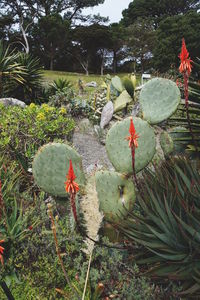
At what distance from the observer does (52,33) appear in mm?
33406

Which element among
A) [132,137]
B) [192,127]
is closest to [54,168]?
[132,137]

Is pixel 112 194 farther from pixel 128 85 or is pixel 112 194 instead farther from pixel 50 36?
pixel 50 36

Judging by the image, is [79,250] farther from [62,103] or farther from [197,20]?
[197,20]

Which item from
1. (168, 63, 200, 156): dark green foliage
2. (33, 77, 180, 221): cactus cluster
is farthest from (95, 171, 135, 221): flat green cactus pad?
(168, 63, 200, 156): dark green foliage

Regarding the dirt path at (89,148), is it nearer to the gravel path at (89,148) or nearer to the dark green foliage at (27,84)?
the gravel path at (89,148)

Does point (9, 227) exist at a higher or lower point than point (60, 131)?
lower

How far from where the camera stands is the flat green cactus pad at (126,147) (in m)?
3.29

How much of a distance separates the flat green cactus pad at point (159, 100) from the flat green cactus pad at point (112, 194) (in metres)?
1.35

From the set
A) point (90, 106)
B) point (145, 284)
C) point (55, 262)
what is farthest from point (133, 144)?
point (90, 106)

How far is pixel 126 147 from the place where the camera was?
3307 mm

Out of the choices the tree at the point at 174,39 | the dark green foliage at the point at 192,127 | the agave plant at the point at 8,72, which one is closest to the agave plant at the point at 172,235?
the dark green foliage at the point at 192,127

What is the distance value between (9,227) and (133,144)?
4.91 feet

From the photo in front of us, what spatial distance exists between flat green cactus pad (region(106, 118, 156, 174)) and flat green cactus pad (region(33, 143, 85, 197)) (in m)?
0.37

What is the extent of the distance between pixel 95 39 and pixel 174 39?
7.96 m
